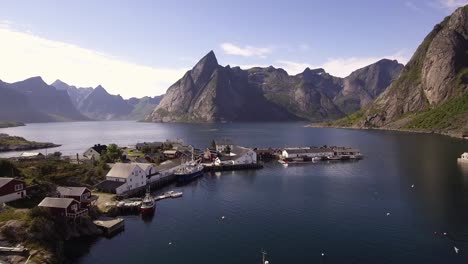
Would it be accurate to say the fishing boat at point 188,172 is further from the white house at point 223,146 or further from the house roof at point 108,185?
the white house at point 223,146

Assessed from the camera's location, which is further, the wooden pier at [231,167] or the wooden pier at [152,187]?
the wooden pier at [231,167]

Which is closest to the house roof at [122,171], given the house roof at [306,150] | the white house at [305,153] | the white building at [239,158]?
the white building at [239,158]

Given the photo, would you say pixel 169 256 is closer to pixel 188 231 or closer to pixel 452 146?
pixel 188 231

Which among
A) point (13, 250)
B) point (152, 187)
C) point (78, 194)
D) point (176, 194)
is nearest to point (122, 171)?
point (152, 187)

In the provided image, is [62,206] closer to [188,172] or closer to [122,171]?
[122,171]

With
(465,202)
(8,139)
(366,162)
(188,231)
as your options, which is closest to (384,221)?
(465,202)

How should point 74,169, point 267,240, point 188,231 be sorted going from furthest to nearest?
point 74,169 → point 188,231 → point 267,240

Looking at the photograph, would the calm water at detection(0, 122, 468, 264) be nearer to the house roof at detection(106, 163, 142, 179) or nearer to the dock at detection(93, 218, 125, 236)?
the dock at detection(93, 218, 125, 236)
